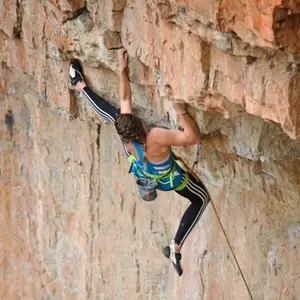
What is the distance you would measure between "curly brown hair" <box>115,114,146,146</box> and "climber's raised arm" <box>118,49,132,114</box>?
0.21 meters

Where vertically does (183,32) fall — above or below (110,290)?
above

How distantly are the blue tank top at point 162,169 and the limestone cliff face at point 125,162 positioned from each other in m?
0.24

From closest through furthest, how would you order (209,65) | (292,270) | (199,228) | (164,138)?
(209,65)
(164,138)
(292,270)
(199,228)

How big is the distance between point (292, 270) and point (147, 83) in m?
1.15

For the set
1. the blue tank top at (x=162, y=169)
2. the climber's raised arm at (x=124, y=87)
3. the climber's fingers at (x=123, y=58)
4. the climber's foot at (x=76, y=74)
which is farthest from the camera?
the climber's foot at (x=76, y=74)

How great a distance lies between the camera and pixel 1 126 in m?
6.34

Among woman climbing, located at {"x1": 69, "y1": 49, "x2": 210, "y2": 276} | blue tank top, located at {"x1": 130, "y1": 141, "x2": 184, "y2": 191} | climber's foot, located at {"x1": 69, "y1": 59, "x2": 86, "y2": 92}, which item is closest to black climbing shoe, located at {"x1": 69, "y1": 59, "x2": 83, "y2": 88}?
climber's foot, located at {"x1": 69, "y1": 59, "x2": 86, "y2": 92}

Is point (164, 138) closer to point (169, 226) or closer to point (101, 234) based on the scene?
point (169, 226)

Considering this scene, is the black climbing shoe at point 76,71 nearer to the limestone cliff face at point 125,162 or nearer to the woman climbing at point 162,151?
the limestone cliff face at point 125,162

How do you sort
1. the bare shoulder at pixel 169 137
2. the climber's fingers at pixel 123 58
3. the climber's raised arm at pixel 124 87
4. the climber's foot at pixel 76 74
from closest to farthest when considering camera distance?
the bare shoulder at pixel 169 137 < the climber's raised arm at pixel 124 87 < the climber's fingers at pixel 123 58 < the climber's foot at pixel 76 74

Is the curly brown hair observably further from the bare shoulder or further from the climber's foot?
the climber's foot

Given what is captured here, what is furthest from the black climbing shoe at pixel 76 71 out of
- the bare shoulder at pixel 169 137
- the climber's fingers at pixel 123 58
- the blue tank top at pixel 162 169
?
the bare shoulder at pixel 169 137

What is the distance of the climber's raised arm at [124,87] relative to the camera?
387cm

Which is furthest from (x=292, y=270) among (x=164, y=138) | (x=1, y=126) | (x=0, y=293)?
(x=0, y=293)
